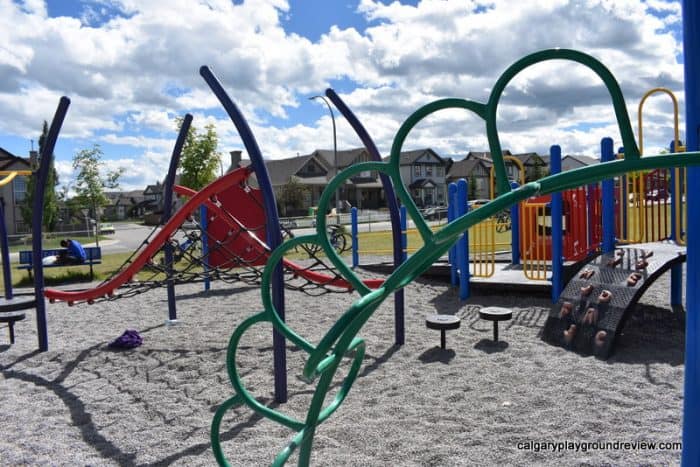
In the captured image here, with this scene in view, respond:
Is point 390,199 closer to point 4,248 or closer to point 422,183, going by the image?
point 4,248

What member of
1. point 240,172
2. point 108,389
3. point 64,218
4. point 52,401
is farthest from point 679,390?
point 64,218

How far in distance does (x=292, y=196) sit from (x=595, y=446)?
42.2 metres

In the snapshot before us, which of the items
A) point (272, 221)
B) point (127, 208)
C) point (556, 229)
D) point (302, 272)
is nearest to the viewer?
point (272, 221)

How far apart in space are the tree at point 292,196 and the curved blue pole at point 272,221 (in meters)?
40.2

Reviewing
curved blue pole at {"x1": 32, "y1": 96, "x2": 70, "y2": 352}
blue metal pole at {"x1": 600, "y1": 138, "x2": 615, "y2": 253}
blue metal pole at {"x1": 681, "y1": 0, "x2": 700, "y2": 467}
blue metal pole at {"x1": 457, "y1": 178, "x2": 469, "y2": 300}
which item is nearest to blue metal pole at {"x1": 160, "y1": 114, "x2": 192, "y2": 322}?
curved blue pole at {"x1": 32, "y1": 96, "x2": 70, "y2": 352}

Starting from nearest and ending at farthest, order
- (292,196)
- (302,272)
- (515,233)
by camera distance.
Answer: (302,272) < (515,233) < (292,196)

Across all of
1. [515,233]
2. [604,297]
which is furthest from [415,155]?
[604,297]

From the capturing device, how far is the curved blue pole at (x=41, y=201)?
492 cm

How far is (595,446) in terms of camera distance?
2.99 meters

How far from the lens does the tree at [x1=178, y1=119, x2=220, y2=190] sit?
27.4 metres

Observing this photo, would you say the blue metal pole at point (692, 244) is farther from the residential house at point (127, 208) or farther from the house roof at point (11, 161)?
the residential house at point (127, 208)

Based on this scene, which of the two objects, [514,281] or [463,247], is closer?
[514,281]

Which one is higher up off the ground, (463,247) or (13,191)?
(13,191)

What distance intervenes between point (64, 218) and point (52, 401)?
43864mm
